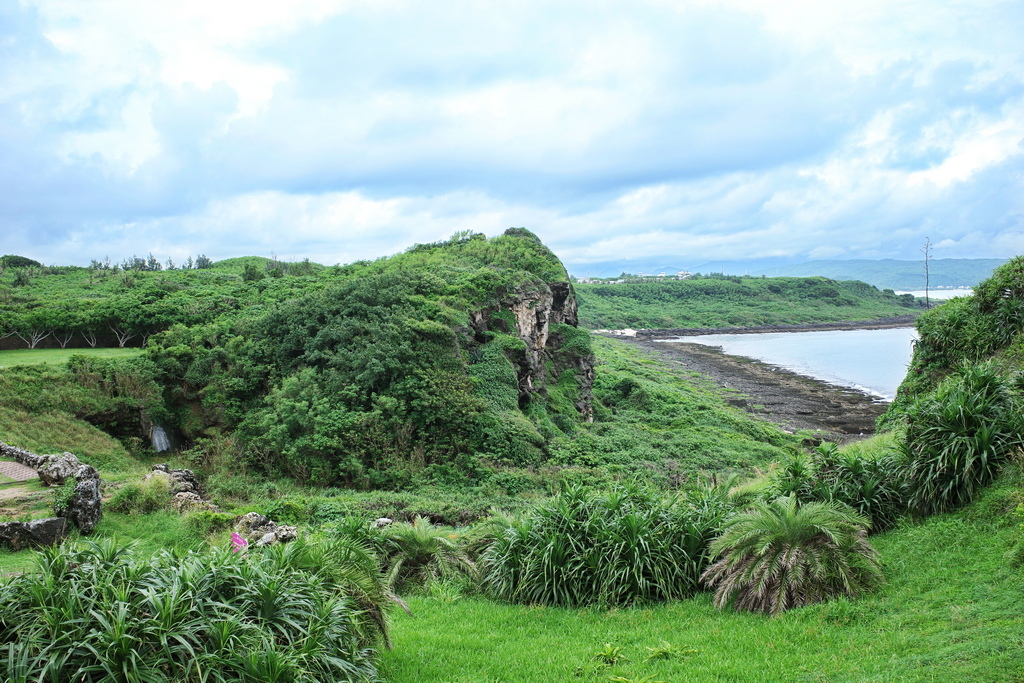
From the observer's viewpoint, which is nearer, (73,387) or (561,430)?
(73,387)

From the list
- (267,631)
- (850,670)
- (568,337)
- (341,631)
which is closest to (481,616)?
(341,631)

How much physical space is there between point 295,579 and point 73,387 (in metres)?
21.0

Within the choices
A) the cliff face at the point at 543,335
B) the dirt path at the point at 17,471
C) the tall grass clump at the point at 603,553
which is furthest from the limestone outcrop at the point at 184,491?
the cliff face at the point at 543,335

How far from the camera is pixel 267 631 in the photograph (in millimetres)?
5492

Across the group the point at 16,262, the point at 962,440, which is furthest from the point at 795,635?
the point at 16,262

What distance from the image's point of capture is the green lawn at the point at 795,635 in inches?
217

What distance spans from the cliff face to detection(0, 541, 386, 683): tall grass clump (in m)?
20.2

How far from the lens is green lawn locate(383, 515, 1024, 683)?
18.1 ft

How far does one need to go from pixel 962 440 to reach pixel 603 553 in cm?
528

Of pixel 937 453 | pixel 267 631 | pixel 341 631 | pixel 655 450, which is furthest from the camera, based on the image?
pixel 655 450

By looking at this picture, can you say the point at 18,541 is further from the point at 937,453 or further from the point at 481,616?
the point at 937,453

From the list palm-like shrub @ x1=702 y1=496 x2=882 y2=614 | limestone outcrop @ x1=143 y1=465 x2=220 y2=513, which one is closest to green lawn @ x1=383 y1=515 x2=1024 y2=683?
palm-like shrub @ x1=702 y1=496 x2=882 y2=614

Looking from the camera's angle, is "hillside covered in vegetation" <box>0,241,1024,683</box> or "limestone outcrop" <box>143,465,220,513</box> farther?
"limestone outcrop" <box>143,465,220,513</box>

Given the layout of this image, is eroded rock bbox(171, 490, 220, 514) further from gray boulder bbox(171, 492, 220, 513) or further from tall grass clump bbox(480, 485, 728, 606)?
tall grass clump bbox(480, 485, 728, 606)
